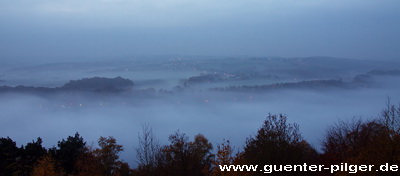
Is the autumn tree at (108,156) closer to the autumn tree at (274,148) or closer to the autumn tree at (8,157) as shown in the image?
the autumn tree at (8,157)

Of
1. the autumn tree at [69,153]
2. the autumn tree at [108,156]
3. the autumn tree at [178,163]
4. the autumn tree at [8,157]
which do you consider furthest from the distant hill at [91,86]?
the autumn tree at [178,163]

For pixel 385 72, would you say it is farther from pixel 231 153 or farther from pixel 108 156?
pixel 231 153

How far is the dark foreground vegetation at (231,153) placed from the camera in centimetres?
1333

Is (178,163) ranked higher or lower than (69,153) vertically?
lower

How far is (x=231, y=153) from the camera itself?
55.0 ft

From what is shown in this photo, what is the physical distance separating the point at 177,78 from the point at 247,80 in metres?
32.1

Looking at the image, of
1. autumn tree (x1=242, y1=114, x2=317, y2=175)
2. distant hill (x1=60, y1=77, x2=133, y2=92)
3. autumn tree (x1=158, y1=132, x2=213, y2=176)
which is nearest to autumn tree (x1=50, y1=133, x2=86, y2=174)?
autumn tree (x1=158, y1=132, x2=213, y2=176)

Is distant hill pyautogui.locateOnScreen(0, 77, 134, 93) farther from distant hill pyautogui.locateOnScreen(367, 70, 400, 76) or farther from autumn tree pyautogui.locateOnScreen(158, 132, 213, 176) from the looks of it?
autumn tree pyautogui.locateOnScreen(158, 132, 213, 176)

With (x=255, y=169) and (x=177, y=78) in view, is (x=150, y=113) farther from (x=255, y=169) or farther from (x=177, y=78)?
(x=255, y=169)

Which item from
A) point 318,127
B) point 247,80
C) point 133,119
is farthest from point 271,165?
Result: point 247,80

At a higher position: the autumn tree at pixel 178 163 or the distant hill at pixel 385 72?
the distant hill at pixel 385 72

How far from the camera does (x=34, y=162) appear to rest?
995 inches

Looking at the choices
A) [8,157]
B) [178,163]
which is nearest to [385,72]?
[178,163]

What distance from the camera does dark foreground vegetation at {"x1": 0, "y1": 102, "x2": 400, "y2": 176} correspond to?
13.3 m
